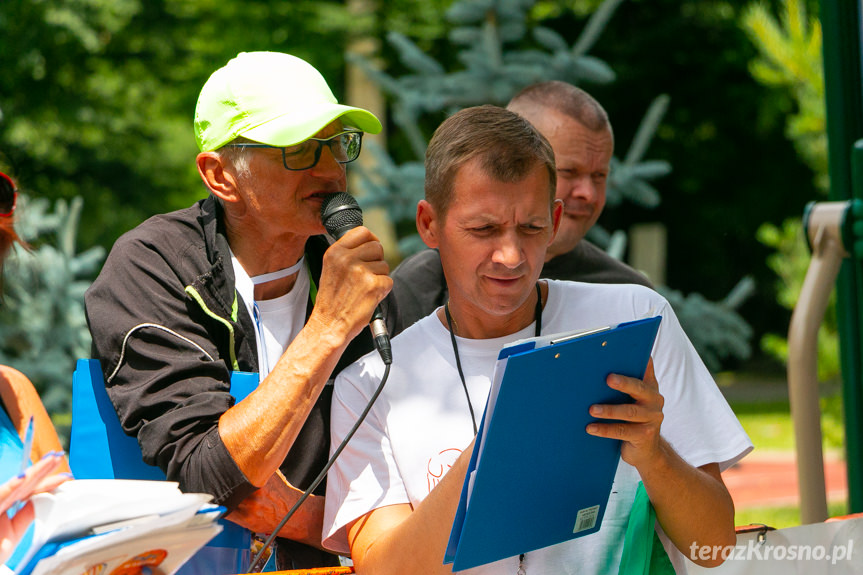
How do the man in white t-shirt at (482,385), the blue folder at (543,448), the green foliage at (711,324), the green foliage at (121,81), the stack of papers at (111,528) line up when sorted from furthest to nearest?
the green foliage at (121,81) < the green foliage at (711,324) < the man in white t-shirt at (482,385) < the blue folder at (543,448) < the stack of papers at (111,528)

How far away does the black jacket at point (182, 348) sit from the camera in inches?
84.7

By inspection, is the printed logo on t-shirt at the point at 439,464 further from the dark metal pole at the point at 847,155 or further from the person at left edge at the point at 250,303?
the dark metal pole at the point at 847,155

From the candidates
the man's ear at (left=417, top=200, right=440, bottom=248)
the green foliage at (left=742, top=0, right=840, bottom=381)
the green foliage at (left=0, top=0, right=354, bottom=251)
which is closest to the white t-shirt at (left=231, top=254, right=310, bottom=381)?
the man's ear at (left=417, top=200, right=440, bottom=248)

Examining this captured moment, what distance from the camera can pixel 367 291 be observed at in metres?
2.21

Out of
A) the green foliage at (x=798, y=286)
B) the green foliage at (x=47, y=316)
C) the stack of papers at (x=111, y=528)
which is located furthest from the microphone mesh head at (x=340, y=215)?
the green foliage at (x=798, y=286)

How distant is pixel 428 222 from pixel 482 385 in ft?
1.34

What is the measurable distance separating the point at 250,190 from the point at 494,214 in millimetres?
665

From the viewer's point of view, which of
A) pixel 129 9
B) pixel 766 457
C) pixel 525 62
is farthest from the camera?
pixel 129 9

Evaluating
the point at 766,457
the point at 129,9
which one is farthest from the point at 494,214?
the point at 129,9

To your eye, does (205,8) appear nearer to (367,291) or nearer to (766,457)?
(766,457)

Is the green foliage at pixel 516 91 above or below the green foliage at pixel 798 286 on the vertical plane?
above

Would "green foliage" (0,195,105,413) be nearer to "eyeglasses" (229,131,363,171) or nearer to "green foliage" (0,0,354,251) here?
"eyeglasses" (229,131,363,171)

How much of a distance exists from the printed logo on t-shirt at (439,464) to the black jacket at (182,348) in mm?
371

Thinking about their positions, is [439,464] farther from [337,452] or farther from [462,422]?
[337,452]
